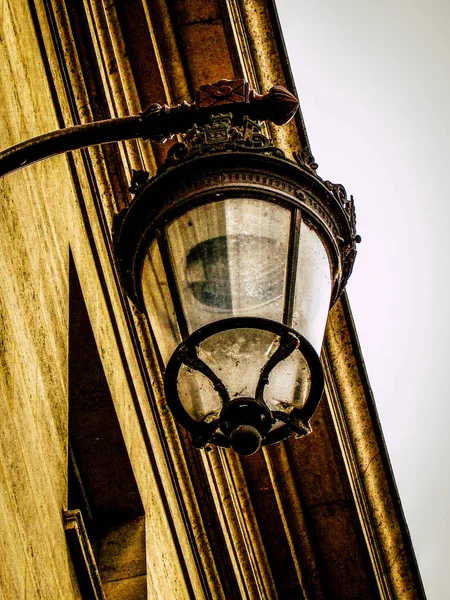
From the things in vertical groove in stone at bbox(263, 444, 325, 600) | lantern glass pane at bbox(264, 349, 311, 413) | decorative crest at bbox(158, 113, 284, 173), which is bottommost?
vertical groove in stone at bbox(263, 444, 325, 600)

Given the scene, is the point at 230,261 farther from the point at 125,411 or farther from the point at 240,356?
the point at 125,411

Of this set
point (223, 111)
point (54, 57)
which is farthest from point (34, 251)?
point (54, 57)

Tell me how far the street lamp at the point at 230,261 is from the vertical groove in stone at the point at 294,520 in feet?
17.5

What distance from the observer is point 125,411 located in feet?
20.7

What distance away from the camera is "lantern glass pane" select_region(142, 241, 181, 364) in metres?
3.90

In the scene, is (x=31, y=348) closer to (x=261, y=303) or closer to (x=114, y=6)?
(x=261, y=303)

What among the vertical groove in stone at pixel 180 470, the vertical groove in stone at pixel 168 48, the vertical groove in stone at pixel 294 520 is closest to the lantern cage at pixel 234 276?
the vertical groove in stone at pixel 180 470

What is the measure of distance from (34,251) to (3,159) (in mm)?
1330

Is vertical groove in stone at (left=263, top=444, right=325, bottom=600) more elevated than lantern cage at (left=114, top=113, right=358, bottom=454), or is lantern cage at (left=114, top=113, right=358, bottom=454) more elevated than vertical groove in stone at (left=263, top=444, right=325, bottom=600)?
lantern cage at (left=114, top=113, right=358, bottom=454)

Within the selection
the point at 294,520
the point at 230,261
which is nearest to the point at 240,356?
the point at 230,261

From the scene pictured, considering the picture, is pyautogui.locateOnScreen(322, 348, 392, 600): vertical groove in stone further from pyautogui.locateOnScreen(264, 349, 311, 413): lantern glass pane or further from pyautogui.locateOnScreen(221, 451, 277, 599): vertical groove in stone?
pyautogui.locateOnScreen(264, 349, 311, 413): lantern glass pane

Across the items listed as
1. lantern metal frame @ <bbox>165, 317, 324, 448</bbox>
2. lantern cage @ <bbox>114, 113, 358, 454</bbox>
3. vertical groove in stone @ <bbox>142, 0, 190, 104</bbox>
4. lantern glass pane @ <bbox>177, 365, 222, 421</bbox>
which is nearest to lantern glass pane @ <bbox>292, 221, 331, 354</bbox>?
lantern cage @ <bbox>114, 113, 358, 454</bbox>

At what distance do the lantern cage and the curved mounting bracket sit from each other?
0.28 ft

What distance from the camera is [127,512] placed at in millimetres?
6219
